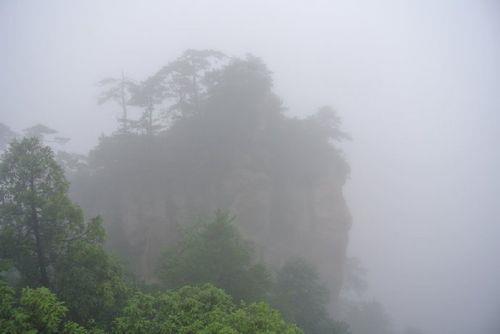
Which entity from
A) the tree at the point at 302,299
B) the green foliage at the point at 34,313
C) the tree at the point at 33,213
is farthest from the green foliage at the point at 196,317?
the tree at the point at 302,299

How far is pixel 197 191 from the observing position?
104ft

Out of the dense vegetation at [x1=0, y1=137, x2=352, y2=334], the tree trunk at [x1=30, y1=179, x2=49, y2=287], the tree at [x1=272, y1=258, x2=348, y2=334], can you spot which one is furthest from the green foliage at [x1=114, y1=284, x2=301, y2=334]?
the tree at [x1=272, y1=258, x2=348, y2=334]

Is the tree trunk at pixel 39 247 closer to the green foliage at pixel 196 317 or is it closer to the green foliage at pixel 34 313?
the green foliage at pixel 34 313

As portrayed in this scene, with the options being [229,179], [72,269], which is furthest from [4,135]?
[72,269]

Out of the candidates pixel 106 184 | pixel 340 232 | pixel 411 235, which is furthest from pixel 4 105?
pixel 411 235

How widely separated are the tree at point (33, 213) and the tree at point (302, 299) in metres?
14.0

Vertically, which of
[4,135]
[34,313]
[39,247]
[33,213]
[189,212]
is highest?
[4,135]

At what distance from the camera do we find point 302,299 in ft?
76.3

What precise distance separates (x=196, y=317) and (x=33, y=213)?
24.5ft

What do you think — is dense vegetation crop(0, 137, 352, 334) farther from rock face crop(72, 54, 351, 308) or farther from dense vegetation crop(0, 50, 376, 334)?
rock face crop(72, 54, 351, 308)

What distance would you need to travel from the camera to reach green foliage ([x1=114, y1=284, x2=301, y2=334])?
9.79 meters

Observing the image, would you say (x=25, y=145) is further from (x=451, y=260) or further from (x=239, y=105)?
(x=451, y=260)

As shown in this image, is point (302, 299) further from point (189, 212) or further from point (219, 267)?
point (189, 212)

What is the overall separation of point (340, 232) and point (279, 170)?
33.7ft
